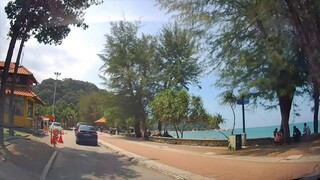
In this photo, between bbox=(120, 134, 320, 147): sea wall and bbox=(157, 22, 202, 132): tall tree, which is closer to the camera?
bbox=(120, 134, 320, 147): sea wall

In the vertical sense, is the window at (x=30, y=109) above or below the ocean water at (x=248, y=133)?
above

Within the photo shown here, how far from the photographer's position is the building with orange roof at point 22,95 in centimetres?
1728

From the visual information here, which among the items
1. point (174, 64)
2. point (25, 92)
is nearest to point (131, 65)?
point (174, 64)

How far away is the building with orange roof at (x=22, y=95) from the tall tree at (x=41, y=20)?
137 cm

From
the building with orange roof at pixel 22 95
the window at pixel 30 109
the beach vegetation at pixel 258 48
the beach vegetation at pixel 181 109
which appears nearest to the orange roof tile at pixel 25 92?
the building with orange roof at pixel 22 95

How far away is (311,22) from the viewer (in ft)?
47.6

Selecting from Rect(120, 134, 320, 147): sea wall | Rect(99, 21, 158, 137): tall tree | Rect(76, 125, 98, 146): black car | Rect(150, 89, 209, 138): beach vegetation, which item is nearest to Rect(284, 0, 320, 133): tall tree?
Rect(120, 134, 320, 147): sea wall

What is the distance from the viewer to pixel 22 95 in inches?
708

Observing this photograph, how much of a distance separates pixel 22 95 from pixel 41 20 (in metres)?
3.68

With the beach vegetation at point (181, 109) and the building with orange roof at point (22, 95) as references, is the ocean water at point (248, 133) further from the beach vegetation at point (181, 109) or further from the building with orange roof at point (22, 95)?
the building with orange roof at point (22, 95)

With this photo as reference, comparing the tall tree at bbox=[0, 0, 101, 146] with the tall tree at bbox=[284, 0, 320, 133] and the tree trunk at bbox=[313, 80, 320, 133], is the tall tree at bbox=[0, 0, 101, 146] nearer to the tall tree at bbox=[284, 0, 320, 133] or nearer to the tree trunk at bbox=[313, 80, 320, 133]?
the tall tree at bbox=[284, 0, 320, 133]

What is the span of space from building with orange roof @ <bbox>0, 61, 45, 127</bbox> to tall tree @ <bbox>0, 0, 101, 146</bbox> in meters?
1.37

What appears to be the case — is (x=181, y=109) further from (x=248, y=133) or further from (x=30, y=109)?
(x=30, y=109)

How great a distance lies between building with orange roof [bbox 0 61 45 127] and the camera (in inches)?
680
